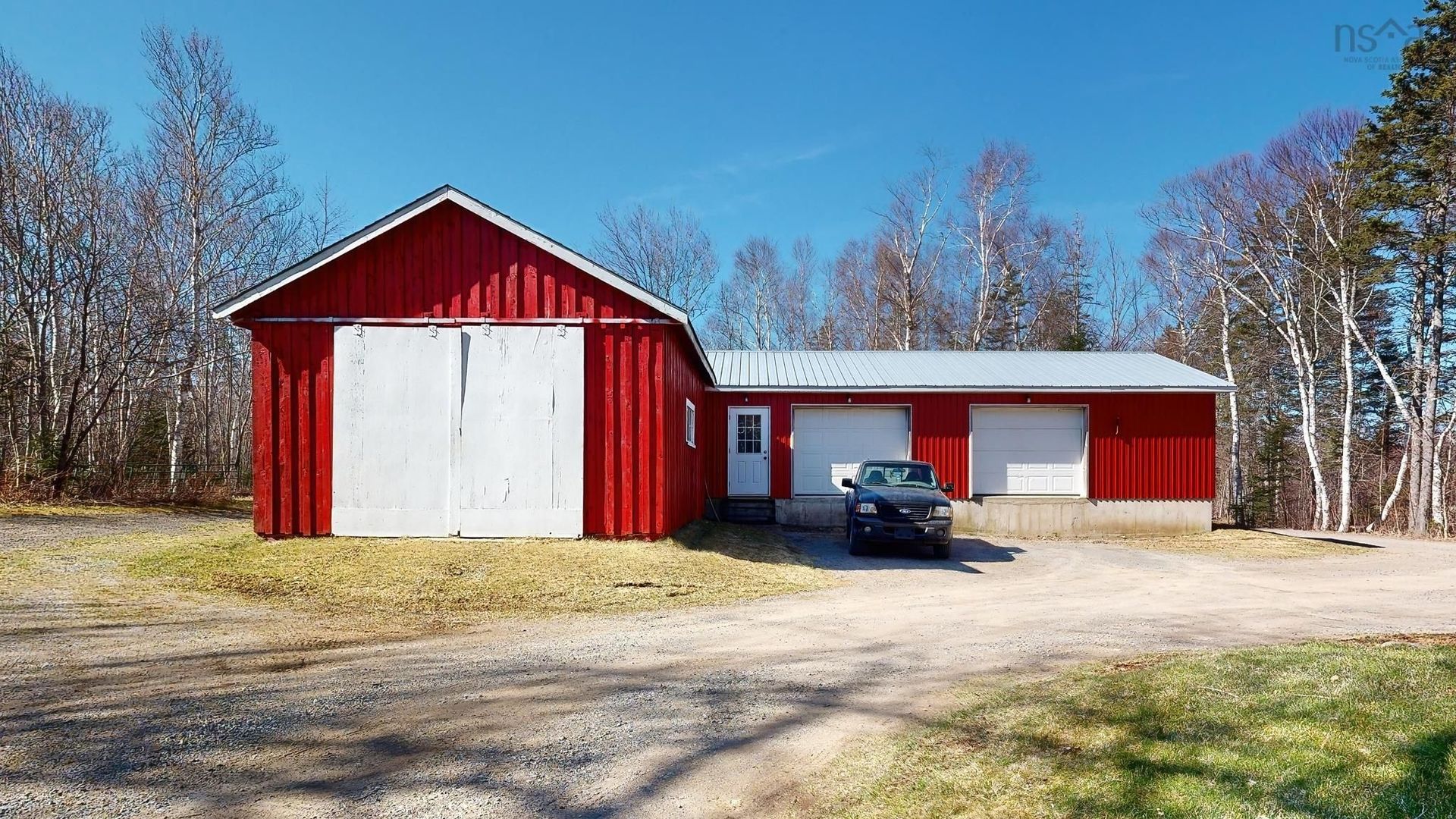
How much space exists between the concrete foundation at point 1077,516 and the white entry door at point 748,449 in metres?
4.66

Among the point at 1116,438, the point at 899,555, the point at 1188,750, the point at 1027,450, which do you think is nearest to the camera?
the point at 1188,750

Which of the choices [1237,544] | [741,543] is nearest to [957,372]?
[1237,544]

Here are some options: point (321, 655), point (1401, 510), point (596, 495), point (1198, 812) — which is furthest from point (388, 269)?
point (1401, 510)

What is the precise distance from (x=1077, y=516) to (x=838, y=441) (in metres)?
5.85

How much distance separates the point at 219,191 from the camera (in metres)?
22.9

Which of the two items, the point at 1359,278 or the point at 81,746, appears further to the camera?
the point at 1359,278

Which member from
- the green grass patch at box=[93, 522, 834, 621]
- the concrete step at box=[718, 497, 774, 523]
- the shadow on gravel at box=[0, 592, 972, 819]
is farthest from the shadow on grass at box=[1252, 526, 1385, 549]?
the shadow on gravel at box=[0, 592, 972, 819]

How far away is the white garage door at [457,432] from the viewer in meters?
11.5

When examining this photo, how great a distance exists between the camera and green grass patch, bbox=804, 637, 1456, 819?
10.6ft

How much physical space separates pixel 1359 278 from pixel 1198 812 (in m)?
23.8

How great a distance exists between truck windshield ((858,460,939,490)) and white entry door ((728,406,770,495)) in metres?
4.71

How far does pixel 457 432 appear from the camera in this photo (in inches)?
454

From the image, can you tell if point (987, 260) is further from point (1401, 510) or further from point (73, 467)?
point (73, 467)

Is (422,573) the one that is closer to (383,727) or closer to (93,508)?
(383,727)
